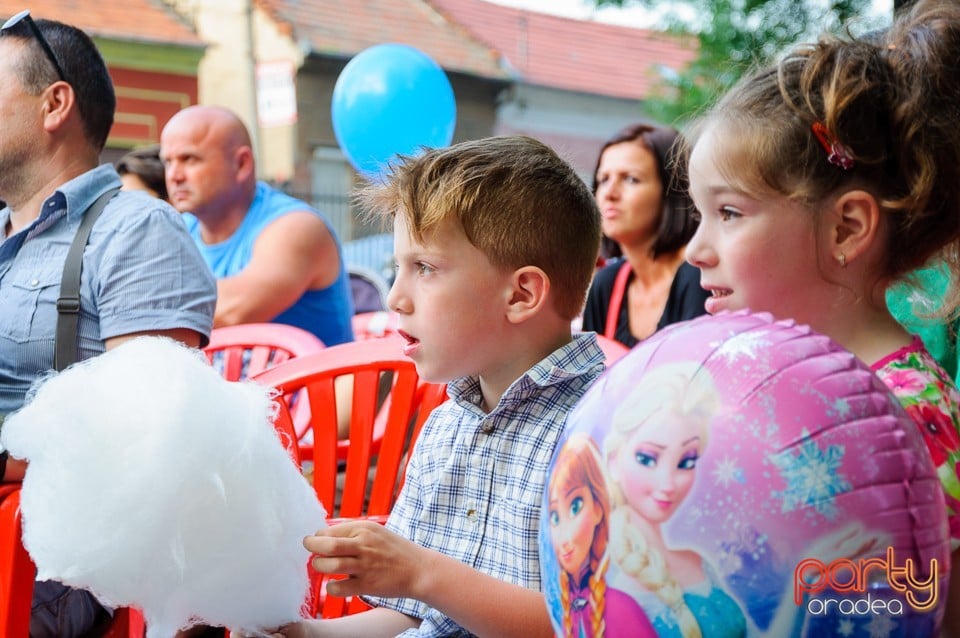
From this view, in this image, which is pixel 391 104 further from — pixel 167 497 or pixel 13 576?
pixel 167 497

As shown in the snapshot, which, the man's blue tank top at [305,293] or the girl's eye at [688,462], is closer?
the girl's eye at [688,462]

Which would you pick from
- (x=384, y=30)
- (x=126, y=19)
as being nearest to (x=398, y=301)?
(x=126, y=19)

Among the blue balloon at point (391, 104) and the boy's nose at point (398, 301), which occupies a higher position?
the blue balloon at point (391, 104)

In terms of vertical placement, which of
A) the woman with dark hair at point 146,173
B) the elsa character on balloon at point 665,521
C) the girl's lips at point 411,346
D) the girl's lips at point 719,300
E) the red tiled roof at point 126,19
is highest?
the red tiled roof at point 126,19

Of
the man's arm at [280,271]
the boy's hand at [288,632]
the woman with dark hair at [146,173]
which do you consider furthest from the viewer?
the woman with dark hair at [146,173]

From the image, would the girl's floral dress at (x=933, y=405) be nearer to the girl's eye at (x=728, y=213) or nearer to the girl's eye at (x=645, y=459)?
the girl's eye at (x=728, y=213)

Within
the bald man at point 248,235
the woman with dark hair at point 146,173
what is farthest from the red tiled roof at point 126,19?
the bald man at point 248,235

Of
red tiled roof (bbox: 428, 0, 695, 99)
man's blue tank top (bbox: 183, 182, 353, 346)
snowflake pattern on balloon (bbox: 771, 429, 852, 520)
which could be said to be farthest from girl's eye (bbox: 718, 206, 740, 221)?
red tiled roof (bbox: 428, 0, 695, 99)

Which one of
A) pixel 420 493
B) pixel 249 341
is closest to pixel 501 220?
pixel 420 493

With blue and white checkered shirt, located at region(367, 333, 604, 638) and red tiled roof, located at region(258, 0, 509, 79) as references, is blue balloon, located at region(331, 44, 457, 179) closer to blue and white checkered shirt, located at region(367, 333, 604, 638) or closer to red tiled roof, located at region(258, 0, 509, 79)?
blue and white checkered shirt, located at region(367, 333, 604, 638)

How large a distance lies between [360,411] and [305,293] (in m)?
1.95

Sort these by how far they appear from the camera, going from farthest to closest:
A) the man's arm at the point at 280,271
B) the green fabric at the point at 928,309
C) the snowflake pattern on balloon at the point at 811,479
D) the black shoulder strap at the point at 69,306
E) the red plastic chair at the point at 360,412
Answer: the man's arm at the point at 280,271
the black shoulder strap at the point at 69,306
the red plastic chair at the point at 360,412
the green fabric at the point at 928,309
the snowflake pattern on balloon at the point at 811,479

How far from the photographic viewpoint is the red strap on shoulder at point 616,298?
3.95 metres

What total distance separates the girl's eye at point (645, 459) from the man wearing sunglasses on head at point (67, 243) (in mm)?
1484
